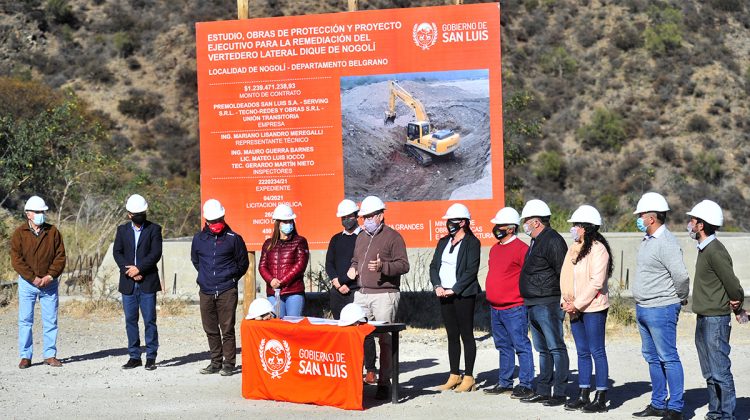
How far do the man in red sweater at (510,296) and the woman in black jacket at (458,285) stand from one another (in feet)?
0.74

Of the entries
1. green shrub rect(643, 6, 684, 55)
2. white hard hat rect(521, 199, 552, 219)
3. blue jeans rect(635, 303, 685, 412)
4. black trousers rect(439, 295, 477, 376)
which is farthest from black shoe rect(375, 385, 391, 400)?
green shrub rect(643, 6, 684, 55)

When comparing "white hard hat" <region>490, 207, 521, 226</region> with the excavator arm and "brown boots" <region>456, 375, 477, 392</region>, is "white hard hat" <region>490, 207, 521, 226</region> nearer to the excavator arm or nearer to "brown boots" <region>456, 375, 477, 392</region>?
"brown boots" <region>456, 375, 477, 392</region>

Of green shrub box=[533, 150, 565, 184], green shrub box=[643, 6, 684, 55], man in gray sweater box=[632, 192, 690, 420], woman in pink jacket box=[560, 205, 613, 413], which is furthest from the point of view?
green shrub box=[643, 6, 684, 55]

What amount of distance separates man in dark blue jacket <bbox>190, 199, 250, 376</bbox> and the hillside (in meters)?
28.1

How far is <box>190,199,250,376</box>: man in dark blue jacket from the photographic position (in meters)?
11.8

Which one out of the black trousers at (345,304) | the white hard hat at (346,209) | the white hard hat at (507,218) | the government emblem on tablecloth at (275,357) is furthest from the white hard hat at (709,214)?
the white hard hat at (346,209)

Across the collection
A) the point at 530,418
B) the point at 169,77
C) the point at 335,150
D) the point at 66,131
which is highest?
the point at 169,77

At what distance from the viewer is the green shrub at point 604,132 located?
4362 cm

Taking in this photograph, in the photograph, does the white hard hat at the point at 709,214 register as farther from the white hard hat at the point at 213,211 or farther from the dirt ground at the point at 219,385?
the white hard hat at the point at 213,211

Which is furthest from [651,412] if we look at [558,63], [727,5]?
[727,5]

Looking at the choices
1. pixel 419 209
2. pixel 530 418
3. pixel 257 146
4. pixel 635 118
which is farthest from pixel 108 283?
pixel 635 118

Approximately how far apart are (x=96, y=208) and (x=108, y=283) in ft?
16.8

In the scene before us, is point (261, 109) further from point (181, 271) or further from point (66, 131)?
point (66, 131)

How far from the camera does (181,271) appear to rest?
61.9 ft
